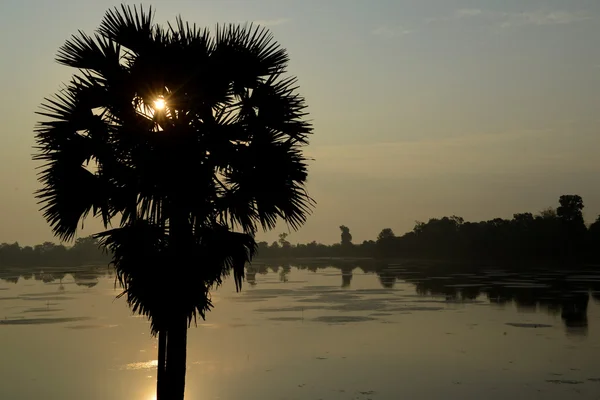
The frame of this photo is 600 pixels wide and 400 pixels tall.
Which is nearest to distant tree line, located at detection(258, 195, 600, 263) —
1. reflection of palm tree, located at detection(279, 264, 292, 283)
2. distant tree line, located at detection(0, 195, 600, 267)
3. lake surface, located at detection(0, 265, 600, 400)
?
distant tree line, located at detection(0, 195, 600, 267)

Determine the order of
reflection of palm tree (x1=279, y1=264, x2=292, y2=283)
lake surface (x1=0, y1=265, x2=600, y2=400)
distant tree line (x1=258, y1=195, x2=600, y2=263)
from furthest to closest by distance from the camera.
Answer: distant tree line (x1=258, y1=195, x2=600, y2=263)
reflection of palm tree (x1=279, y1=264, x2=292, y2=283)
lake surface (x1=0, y1=265, x2=600, y2=400)

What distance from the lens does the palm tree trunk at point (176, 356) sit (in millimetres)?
8688

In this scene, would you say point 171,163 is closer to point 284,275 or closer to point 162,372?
point 162,372

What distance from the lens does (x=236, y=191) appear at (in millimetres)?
9297

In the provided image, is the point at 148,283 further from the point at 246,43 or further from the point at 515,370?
the point at 515,370

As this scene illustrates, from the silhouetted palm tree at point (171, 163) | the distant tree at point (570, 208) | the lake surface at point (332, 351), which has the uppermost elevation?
the distant tree at point (570, 208)

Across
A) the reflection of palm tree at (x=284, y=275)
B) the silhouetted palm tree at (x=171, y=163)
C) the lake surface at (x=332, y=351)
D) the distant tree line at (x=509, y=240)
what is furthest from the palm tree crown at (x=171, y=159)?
the distant tree line at (x=509, y=240)

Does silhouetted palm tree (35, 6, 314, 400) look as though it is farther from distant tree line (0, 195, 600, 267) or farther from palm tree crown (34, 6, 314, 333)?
distant tree line (0, 195, 600, 267)

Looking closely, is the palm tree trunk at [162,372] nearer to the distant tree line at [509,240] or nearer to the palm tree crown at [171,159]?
the palm tree crown at [171,159]

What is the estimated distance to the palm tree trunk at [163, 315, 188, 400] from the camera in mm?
8688

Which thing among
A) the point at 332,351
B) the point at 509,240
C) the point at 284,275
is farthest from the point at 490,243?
the point at 332,351

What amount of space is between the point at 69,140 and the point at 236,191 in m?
2.28

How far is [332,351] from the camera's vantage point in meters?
21.8

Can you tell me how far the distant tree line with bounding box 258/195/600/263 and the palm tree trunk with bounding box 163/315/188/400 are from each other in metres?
84.4
